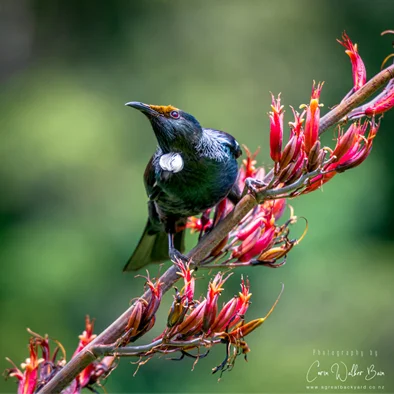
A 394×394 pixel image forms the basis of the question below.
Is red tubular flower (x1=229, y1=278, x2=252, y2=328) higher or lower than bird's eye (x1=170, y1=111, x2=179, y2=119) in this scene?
lower

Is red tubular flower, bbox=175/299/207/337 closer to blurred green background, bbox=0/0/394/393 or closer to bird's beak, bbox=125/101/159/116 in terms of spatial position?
bird's beak, bbox=125/101/159/116

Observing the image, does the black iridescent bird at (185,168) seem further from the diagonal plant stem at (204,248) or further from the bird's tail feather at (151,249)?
the diagonal plant stem at (204,248)

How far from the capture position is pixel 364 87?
2.12 metres

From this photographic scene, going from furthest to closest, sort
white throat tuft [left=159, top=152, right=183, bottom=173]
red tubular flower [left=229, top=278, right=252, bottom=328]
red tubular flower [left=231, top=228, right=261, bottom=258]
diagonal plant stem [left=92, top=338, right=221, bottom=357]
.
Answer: white throat tuft [left=159, top=152, right=183, bottom=173]
red tubular flower [left=231, top=228, right=261, bottom=258]
red tubular flower [left=229, top=278, right=252, bottom=328]
diagonal plant stem [left=92, top=338, right=221, bottom=357]

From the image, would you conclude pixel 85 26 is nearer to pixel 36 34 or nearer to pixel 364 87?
pixel 36 34

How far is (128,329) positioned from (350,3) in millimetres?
7158

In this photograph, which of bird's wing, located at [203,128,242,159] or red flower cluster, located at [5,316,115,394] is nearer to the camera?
red flower cluster, located at [5,316,115,394]

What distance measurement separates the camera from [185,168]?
2902 mm
